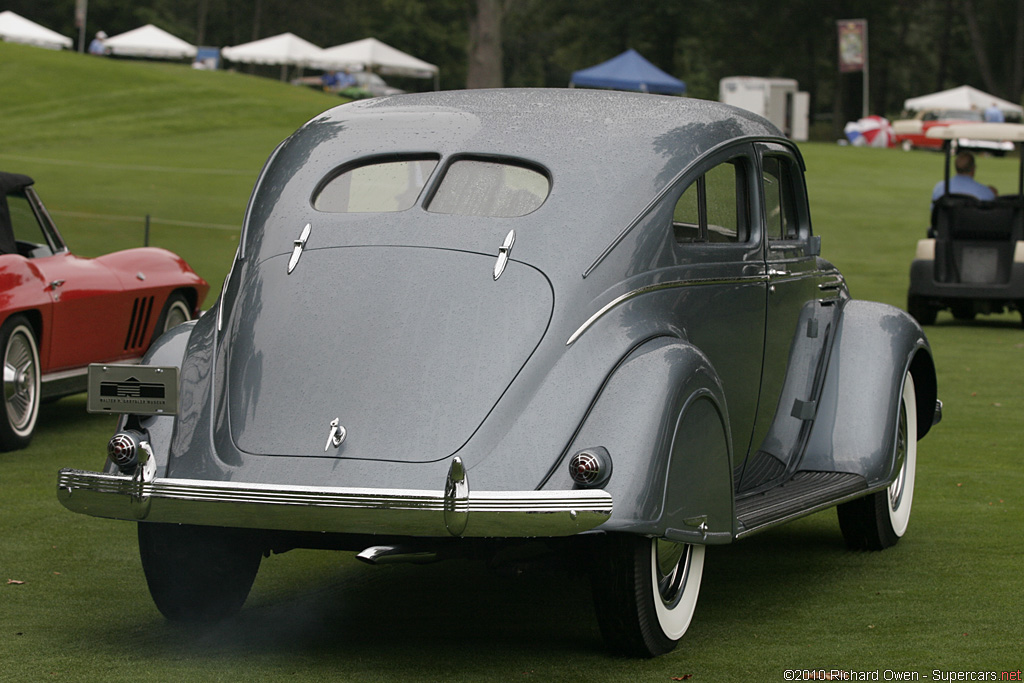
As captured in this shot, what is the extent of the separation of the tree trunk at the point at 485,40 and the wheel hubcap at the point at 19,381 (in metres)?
20.3

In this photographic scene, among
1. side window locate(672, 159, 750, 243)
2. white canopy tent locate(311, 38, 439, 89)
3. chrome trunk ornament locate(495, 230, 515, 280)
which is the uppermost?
white canopy tent locate(311, 38, 439, 89)

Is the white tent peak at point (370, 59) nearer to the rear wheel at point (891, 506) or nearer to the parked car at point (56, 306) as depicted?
the parked car at point (56, 306)

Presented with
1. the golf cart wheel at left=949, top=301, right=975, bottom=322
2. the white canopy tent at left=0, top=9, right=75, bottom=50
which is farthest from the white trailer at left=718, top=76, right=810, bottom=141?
the golf cart wheel at left=949, top=301, right=975, bottom=322

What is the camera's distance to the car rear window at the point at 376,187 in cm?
519

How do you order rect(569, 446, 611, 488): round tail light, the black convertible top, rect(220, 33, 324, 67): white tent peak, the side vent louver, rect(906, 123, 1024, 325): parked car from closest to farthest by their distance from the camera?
1. rect(569, 446, 611, 488): round tail light
2. the black convertible top
3. the side vent louver
4. rect(906, 123, 1024, 325): parked car
5. rect(220, 33, 324, 67): white tent peak

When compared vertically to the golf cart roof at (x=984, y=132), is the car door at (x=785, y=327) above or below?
below

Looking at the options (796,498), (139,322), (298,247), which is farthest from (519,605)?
(139,322)

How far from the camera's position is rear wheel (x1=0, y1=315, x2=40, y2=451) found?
8328mm

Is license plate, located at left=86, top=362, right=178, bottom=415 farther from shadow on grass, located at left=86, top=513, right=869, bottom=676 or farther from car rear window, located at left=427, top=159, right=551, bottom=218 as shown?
car rear window, located at left=427, top=159, right=551, bottom=218

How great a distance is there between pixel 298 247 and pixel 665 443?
4.94ft

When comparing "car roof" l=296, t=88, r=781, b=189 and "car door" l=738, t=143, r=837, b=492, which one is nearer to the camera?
"car roof" l=296, t=88, r=781, b=189

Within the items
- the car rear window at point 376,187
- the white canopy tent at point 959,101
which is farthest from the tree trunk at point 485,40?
the white canopy tent at point 959,101

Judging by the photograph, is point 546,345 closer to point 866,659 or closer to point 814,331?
point 866,659

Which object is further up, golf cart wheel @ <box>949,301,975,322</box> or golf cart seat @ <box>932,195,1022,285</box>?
golf cart seat @ <box>932,195,1022,285</box>
